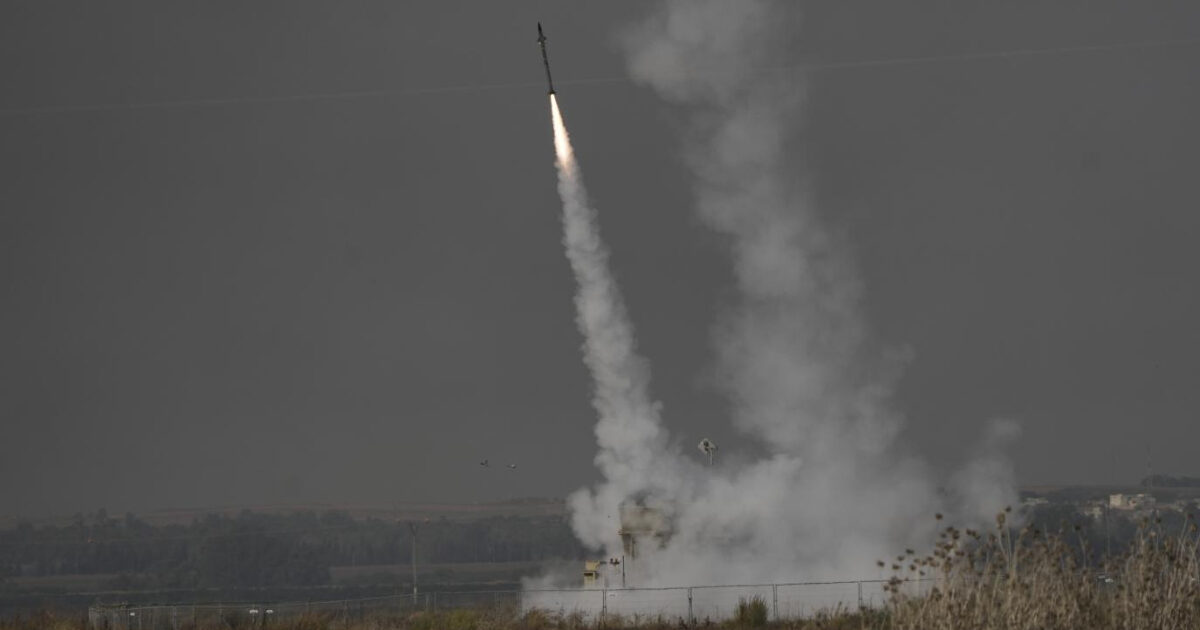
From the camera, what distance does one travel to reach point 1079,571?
24.0m

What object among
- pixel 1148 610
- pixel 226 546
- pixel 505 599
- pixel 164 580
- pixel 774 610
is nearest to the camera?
pixel 1148 610

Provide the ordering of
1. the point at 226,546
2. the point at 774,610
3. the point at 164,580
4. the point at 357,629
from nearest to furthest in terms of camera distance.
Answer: the point at 357,629, the point at 774,610, the point at 164,580, the point at 226,546

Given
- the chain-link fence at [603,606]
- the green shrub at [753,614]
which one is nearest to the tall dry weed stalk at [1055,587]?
the chain-link fence at [603,606]

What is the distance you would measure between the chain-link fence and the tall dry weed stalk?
1550 cm

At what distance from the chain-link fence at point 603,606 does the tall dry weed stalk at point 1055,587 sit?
15.5 m

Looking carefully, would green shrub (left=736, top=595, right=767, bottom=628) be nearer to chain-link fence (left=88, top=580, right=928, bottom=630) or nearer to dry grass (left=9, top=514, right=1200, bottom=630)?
chain-link fence (left=88, top=580, right=928, bottom=630)

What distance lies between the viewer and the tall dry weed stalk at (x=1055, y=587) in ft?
72.7

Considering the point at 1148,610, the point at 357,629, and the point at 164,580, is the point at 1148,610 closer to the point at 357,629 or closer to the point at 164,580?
the point at 357,629

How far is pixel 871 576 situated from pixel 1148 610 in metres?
35.6

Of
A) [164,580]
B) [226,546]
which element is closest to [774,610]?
[164,580]

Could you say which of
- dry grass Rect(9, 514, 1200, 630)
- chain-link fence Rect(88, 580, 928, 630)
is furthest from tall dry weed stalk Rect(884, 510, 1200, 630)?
chain-link fence Rect(88, 580, 928, 630)

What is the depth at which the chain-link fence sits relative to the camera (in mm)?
42719

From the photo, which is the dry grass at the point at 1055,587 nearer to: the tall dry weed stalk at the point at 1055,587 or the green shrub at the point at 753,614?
the tall dry weed stalk at the point at 1055,587

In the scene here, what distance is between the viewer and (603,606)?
1881 inches
